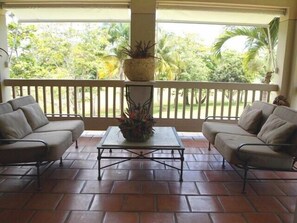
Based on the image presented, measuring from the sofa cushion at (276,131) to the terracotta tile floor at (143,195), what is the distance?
1.40ft

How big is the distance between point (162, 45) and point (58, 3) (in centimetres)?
567

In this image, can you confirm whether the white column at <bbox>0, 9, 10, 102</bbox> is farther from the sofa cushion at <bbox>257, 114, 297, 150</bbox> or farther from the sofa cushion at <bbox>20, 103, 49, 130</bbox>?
the sofa cushion at <bbox>257, 114, 297, 150</bbox>

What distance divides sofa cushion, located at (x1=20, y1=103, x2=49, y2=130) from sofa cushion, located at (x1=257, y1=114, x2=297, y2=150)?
9.48 feet

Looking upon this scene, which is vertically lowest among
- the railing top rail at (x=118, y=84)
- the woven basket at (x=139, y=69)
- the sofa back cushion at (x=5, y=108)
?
the sofa back cushion at (x=5, y=108)

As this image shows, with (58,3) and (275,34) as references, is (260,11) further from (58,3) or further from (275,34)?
(58,3)

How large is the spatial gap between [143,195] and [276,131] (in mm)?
1597

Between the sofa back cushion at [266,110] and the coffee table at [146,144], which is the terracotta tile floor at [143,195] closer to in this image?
the coffee table at [146,144]

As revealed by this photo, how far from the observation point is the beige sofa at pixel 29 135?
2.61m

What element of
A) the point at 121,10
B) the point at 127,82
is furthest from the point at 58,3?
the point at 127,82

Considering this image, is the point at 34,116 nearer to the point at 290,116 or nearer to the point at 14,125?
the point at 14,125

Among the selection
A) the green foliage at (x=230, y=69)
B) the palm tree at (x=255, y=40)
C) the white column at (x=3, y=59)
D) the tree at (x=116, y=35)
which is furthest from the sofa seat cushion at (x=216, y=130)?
the green foliage at (x=230, y=69)

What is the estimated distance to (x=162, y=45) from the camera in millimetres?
9695

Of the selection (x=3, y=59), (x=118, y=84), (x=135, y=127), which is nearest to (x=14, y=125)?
(x=135, y=127)

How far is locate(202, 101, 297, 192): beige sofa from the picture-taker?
2.62 meters
